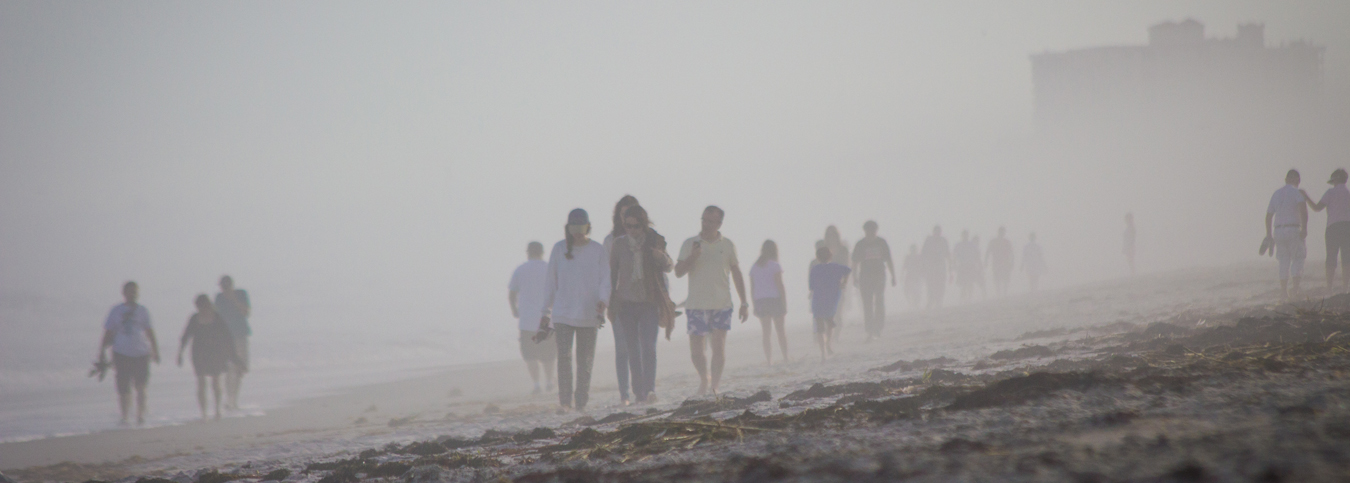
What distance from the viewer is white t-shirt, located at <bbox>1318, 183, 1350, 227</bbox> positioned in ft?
35.7

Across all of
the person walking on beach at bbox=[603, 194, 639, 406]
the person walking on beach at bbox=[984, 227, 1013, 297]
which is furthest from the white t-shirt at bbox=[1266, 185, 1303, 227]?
the person walking on beach at bbox=[984, 227, 1013, 297]

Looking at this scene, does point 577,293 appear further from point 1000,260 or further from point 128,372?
point 1000,260

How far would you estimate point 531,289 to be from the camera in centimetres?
1148

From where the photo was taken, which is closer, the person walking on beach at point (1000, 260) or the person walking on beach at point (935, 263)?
the person walking on beach at point (935, 263)

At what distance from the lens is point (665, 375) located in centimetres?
1283

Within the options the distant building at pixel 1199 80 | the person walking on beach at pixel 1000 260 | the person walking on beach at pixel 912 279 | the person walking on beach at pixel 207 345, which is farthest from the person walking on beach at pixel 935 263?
the distant building at pixel 1199 80

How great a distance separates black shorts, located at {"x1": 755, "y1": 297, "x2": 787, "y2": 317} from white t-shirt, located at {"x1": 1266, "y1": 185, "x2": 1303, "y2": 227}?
6.05 metres

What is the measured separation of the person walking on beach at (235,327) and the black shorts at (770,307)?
24.5ft

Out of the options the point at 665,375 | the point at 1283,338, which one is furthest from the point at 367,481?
the point at 665,375

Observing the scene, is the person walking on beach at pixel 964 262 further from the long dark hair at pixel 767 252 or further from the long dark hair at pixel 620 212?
the long dark hair at pixel 620 212

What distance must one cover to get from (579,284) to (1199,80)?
86987 mm

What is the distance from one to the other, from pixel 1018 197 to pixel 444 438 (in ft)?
311

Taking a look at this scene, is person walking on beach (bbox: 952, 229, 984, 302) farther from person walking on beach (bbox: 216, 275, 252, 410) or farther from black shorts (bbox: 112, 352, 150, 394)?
black shorts (bbox: 112, 352, 150, 394)

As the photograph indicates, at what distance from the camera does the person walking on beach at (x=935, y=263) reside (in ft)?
73.2
